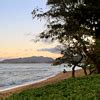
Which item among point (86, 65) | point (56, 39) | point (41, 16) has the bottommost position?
point (86, 65)

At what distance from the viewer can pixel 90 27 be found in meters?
33.7

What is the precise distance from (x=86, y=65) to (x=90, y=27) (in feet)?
19.6

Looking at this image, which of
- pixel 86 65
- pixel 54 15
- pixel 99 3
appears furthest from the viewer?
pixel 86 65

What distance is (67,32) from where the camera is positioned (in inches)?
1331

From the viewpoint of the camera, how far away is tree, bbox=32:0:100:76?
32625 mm

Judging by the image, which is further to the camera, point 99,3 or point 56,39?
point 56,39

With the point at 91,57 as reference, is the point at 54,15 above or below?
above

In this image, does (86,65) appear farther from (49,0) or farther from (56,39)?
(49,0)

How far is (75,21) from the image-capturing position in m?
33.0

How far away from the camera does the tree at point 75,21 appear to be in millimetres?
32625

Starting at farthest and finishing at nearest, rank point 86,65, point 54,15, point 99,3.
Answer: point 86,65 → point 54,15 → point 99,3

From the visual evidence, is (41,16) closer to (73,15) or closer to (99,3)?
(73,15)

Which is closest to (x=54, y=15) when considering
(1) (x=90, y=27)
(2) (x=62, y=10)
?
(2) (x=62, y=10)

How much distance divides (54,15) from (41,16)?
1.62 metres
